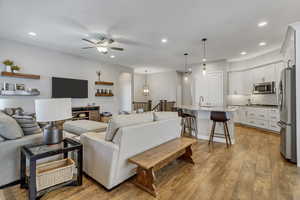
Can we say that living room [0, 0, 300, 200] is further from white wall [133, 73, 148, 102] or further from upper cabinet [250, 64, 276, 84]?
white wall [133, 73, 148, 102]

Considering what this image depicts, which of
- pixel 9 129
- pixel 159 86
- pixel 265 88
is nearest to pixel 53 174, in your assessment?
pixel 9 129

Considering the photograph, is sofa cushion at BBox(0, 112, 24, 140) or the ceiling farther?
the ceiling

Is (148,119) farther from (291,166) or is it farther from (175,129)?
(291,166)

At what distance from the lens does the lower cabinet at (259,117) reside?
4.74 m

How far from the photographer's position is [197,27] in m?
3.17

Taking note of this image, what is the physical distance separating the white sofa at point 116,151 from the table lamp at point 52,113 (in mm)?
417

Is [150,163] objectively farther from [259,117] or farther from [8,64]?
[259,117]

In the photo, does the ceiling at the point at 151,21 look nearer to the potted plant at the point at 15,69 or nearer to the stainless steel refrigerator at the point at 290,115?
the potted plant at the point at 15,69

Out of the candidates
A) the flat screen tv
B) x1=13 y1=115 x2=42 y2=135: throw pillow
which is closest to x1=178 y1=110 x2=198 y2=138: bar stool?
x1=13 y1=115 x2=42 y2=135: throw pillow

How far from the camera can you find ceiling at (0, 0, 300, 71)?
95.0 inches

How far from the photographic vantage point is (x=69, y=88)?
520cm

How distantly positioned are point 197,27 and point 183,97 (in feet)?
21.1

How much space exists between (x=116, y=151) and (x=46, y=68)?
4620mm

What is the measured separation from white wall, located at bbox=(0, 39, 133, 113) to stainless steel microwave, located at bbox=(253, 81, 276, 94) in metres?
6.32
